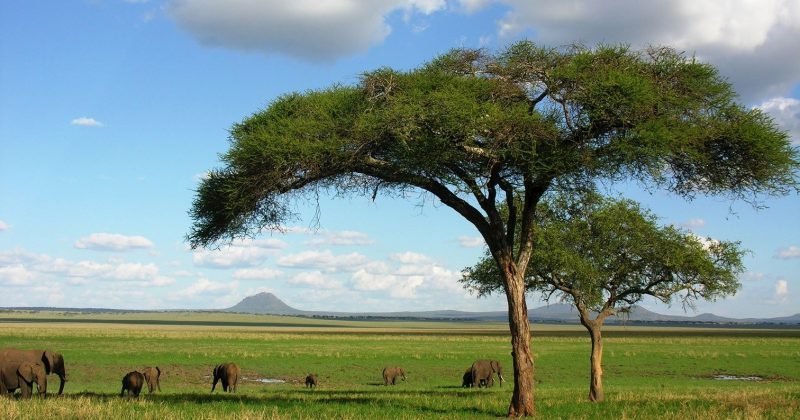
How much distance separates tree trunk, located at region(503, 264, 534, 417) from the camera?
63.8ft

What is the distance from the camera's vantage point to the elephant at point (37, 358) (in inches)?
974

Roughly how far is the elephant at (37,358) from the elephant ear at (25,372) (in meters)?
0.29

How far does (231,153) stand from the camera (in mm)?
21047

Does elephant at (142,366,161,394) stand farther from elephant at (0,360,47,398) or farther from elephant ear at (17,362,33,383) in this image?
elephant ear at (17,362,33,383)

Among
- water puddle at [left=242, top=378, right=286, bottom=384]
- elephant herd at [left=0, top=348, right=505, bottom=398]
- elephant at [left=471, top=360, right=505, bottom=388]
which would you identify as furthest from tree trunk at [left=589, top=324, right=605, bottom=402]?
water puddle at [left=242, top=378, right=286, bottom=384]

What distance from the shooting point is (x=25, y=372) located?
24.3 metres

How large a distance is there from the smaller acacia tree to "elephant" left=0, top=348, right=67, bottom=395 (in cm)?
1772

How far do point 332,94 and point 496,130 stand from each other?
5.73 meters

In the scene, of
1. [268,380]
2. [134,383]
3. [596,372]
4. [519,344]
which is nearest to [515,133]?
[519,344]

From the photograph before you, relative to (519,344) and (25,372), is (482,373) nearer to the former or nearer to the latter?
(519,344)

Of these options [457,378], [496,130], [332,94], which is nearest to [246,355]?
[457,378]

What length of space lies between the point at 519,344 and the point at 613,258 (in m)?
10.7

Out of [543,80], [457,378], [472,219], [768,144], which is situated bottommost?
[457,378]

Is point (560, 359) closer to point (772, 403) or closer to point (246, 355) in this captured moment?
point (246, 355)
